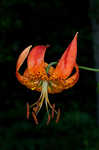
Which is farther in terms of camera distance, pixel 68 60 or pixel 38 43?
pixel 38 43

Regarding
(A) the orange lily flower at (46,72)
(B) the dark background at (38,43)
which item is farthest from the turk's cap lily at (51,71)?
(B) the dark background at (38,43)

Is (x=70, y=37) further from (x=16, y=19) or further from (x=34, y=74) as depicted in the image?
(x=34, y=74)

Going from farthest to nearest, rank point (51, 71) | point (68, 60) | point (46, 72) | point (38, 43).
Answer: point (38, 43) < point (51, 71) < point (46, 72) < point (68, 60)

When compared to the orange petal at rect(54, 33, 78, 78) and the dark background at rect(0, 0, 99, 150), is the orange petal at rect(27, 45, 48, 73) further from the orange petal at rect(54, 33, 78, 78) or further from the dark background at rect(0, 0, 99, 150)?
the dark background at rect(0, 0, 99, 150)

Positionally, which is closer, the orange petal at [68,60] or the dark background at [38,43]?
the orange petal at [68,60]

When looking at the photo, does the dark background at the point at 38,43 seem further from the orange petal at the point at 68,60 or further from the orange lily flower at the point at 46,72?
the orange petal at the point at 68,60

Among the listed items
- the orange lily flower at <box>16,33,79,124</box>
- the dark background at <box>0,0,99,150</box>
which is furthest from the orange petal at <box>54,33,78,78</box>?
the dark background at <box>0,0,99,150</box>

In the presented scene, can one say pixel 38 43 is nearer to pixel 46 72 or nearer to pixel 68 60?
pixel 46 72

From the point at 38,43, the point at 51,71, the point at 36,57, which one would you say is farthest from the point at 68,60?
the point at 38,43
